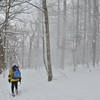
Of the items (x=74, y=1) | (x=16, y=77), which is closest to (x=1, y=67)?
(x=16, y=77)

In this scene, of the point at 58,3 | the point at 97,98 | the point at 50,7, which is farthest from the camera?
the point at 58,3

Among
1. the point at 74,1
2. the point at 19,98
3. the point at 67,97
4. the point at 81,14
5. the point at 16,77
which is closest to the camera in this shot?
the point at 67,97

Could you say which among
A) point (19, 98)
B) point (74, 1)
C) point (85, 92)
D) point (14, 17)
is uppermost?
point (74, 1)

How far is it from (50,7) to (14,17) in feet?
29.0

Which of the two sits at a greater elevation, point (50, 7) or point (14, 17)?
point (50, 7)

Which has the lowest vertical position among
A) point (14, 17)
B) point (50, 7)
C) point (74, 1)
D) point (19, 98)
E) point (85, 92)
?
point (19, 98)

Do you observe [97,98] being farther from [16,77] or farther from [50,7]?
[50,7]

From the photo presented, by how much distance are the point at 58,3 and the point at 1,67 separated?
520 inches

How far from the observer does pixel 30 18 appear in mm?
32875

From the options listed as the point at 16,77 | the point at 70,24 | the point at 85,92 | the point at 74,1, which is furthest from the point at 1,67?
the point at 70,24

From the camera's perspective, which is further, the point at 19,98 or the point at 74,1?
the point at 74,1

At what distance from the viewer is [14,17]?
1393 cm

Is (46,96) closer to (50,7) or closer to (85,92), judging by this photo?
(85,92)

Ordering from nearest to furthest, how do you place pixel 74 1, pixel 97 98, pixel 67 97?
1. pixel 97 98
2. pixel 67 97
3. pixel 74 1
